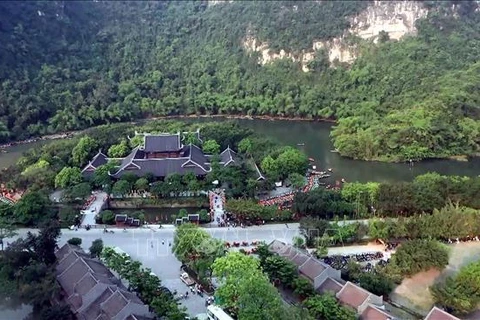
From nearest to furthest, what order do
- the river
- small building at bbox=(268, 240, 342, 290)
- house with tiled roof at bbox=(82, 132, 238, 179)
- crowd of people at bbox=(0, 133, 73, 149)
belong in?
small building at bbox=(268, 240, 342, 290), house with tiled roof at bbox=(82, 132, 238, 179), the river, crowd of people at bbox=(0, 133, 73, 149)

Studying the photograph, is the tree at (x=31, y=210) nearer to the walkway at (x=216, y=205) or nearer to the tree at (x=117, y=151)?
the walkway at (x=216, y=205)

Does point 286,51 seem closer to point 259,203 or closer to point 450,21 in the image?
point 450,21

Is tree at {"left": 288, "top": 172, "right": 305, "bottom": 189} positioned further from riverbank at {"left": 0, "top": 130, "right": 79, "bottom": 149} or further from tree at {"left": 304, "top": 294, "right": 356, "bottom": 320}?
riverbank at {"left": 0, "top": 130, "right": 79, "bottom": 149}

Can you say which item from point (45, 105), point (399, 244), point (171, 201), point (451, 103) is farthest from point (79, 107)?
point (399, 244)

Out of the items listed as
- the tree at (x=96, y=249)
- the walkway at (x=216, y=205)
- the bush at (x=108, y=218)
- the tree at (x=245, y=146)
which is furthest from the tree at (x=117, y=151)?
the tree at (x=96, y=249)

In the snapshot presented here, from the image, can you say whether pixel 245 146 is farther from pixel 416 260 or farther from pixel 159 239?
pixel 416 260

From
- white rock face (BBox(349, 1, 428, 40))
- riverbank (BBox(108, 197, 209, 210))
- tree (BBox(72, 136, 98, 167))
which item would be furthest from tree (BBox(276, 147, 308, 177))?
white rock face (BBox(349, 1, 428, 40))
